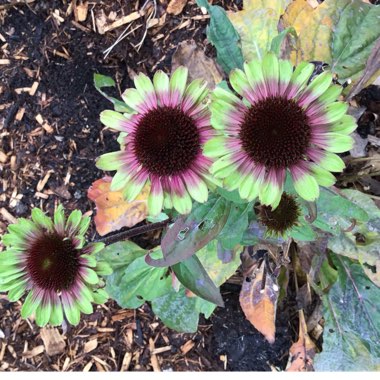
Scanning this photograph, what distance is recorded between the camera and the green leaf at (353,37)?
1.35 m

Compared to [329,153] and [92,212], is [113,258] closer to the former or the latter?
[92,212]

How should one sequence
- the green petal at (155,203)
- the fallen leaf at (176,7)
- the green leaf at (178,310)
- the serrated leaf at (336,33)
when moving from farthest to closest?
the fallen leaf at (176,7), the green leaf at (178,310), the serrated leaf at (336,33), the green petal at (155,203)

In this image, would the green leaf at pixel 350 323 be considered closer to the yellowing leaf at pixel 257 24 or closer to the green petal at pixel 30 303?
the yellowing leaf at pixel 257 24

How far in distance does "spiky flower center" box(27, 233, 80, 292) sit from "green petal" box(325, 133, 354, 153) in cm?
58

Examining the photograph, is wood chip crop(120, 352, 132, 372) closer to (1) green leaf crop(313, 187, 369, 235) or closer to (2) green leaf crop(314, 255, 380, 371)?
(2) green leaf crop(314, 255, 380, 371)

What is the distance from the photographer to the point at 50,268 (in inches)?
44.6

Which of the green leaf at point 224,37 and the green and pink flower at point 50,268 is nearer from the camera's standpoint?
the green and pink flower at point 50,268

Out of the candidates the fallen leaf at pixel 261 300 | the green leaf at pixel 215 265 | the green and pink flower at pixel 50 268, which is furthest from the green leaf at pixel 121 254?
the green and pink flower at pixel 50 268

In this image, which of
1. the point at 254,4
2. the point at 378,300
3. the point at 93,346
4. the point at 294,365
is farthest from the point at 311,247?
the point at 93,346

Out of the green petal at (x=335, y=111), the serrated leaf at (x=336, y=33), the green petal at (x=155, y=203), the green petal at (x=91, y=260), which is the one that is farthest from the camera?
the serrated leaf at (x=336, y=33)

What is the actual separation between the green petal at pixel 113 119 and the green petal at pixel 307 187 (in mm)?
356

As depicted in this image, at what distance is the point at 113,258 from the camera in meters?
1.61

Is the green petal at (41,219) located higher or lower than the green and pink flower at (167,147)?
lower

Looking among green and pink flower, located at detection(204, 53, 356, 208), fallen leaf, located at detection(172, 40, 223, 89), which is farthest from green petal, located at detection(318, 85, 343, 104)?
fallen leaf, located at detection(172, 40, 223, 89)
